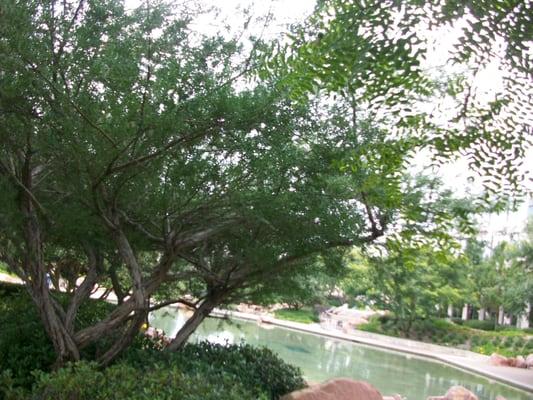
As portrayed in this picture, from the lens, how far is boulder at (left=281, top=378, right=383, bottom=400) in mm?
5770

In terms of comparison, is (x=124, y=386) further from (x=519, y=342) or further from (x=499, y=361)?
(x=519, y=342)

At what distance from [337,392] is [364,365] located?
11.9 m

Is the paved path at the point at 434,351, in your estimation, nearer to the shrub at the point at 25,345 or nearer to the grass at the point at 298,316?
the grass at the point at 298,316

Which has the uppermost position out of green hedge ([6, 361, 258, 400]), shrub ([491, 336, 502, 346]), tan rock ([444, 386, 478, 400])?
green hedge ([6, 361, 258, 400])

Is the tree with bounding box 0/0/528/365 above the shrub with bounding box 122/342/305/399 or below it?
above

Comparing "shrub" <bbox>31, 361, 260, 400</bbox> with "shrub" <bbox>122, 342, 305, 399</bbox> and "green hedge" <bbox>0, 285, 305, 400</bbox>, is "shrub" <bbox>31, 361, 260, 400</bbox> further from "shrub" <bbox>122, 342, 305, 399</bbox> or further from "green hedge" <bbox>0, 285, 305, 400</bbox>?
"shrub" <bbox>122, 342, 305, 399</bbox>

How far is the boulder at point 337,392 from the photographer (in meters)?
5.77

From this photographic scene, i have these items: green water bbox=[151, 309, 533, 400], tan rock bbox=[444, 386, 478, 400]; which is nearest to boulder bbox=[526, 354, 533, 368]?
green water bbox=[151, 309, 533, 400]

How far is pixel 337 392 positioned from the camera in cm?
609

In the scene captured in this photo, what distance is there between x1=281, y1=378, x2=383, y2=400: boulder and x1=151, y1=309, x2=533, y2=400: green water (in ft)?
15.9

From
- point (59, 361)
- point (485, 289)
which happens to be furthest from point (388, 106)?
point (485, 289)

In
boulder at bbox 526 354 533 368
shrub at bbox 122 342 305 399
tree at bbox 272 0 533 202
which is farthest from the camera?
boulder at bbox 526 354 533 368

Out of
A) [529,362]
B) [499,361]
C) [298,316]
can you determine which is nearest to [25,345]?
[499,361]

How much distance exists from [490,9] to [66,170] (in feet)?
11.9
